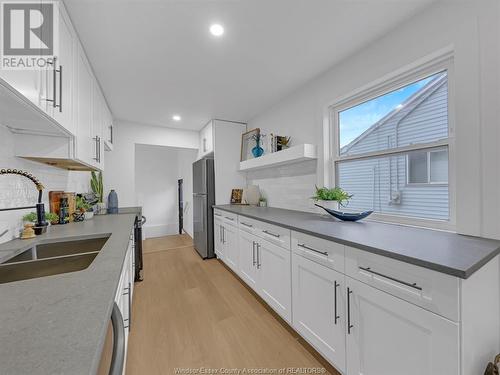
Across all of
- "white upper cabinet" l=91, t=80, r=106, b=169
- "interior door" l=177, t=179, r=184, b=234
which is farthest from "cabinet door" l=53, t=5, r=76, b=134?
"interior door" l=177, t=179, r=184, b=234

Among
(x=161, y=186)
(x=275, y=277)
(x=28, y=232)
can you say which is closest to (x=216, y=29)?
(x=28, y=232)

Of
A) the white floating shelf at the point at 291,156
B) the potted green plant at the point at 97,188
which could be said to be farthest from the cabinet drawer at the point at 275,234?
the potted green plant at the point at 97,188

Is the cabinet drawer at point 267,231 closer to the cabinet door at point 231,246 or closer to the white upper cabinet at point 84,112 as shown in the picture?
the cabinet door at point 231,246

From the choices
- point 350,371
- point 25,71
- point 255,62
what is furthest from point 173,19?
point 350,371

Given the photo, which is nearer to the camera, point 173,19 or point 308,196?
point 173,19

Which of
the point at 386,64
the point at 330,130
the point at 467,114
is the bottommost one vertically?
the point at 467,114

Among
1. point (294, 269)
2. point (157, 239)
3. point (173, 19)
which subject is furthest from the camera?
point (157, 239)

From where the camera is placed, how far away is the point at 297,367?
136 cm

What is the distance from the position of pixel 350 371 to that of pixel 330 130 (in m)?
1.96

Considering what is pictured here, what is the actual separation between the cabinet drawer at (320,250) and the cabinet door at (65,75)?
168cm

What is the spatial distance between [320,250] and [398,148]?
1052 millimetres

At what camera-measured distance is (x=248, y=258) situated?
2.27m

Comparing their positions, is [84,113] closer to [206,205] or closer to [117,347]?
[117,347]

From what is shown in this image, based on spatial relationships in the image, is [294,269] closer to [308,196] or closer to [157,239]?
[308,196]
